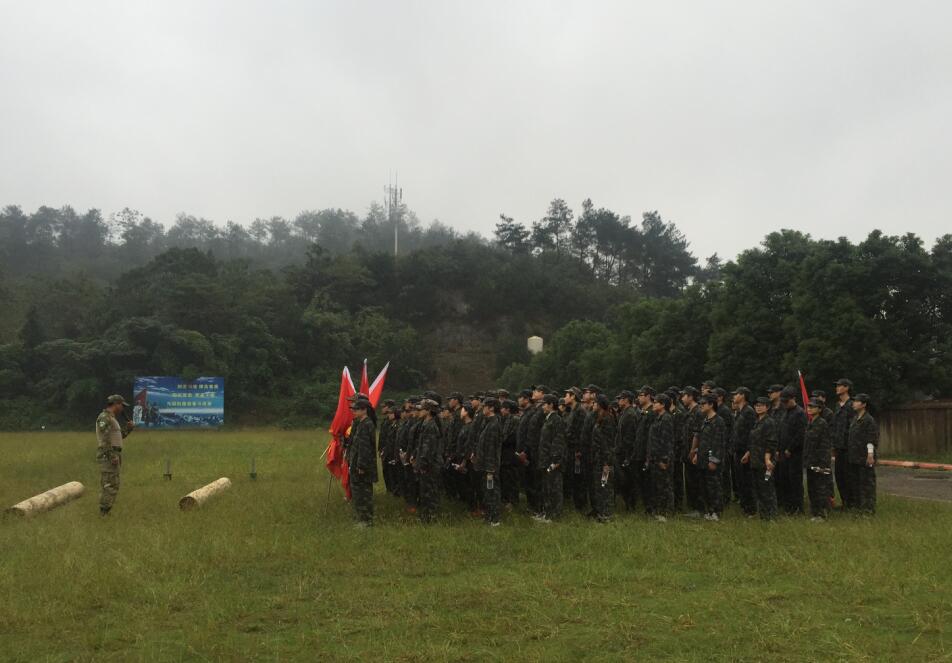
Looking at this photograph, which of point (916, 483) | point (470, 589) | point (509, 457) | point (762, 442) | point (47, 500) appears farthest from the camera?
point (916, 483)

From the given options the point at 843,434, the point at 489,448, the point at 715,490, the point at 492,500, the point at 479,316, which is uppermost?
the point at 479,316

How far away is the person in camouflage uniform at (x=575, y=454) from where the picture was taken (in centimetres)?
1309

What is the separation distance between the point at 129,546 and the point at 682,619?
7040mm

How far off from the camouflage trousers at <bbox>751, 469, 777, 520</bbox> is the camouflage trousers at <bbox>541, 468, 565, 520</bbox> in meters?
3.06

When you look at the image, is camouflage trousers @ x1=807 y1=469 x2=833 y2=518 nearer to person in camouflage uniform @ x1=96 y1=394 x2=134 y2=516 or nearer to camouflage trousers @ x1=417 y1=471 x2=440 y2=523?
camouflage trousers @ x1=417 y1=471 x2=440 y2=523

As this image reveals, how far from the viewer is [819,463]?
12258 millimetres

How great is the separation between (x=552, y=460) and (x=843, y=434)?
16.1 feet

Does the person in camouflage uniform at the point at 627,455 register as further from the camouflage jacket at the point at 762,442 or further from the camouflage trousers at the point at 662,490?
the camouflage jacket at the point at 762,442

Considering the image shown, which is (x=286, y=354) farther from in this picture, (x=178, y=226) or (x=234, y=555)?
(x=178, y=226)

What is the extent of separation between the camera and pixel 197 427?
4169 cm

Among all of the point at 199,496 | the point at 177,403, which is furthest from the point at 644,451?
the point at 177,403

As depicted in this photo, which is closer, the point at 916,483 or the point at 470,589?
the point at 470,589

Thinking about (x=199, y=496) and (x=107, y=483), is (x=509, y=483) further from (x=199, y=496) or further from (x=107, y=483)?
(x=107, y=483)

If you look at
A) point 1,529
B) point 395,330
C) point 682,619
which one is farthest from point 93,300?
point 682,619
